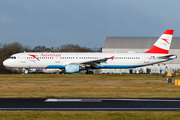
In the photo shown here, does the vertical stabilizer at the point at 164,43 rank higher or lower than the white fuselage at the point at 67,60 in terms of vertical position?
higher

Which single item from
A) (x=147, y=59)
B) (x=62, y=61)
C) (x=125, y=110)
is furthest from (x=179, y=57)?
(x=125, y=110)

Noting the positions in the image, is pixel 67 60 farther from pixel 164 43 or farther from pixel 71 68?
pixel 164 43

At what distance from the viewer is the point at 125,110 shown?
1345 centimetres

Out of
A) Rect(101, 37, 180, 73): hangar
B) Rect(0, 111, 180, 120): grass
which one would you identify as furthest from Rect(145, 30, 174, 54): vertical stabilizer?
Rect(0, 111, 180, 120): grass

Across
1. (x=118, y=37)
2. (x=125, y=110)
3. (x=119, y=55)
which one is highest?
(x=118, y=37)

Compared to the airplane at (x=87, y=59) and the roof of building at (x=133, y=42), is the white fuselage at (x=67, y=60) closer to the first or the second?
the airplane at (x=87, y=59)

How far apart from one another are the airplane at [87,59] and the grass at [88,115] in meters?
34.0

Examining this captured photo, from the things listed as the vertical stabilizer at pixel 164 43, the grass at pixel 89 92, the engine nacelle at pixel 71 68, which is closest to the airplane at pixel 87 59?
the vertical stabilizer at pixel 164 43

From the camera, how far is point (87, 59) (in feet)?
164

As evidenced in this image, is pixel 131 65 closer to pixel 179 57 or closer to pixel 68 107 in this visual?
pixel 179 57

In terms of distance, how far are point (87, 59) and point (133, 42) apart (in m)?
27.9

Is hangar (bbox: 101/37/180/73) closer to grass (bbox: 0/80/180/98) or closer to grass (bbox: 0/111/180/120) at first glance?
grass (bbox: 0/80/180/98)

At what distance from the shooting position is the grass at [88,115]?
11.5m

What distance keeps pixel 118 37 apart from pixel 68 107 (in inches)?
2544
